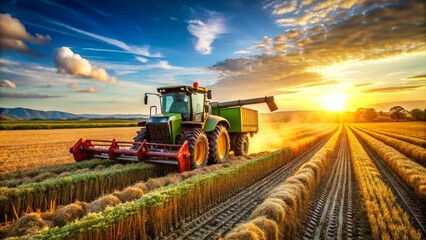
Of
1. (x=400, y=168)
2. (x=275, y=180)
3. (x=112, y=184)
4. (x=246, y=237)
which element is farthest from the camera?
(x=400, y=168)

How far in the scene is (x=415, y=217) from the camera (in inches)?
258

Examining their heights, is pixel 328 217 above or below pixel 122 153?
below

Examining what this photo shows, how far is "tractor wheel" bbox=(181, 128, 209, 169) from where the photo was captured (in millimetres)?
9266

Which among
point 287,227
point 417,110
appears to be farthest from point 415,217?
point 417,110

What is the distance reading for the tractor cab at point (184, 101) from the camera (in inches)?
416

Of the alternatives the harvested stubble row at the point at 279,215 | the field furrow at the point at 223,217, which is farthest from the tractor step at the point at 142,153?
the harvested stubble row at the point at 279,215

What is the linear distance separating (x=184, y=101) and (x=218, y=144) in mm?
2617

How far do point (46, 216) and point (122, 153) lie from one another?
414 centimetres

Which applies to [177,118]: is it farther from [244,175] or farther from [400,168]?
[400,168]

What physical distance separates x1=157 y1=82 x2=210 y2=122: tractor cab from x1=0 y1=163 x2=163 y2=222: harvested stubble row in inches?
110

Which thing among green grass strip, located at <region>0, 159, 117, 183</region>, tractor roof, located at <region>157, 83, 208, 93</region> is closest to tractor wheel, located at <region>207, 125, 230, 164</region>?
tractor roof, located at <region>157, 83, 208, 93</region>

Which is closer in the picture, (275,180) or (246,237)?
(246,237)

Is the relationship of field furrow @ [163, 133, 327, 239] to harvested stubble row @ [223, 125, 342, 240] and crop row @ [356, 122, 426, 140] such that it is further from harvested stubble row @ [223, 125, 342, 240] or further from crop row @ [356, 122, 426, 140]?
crop row @ [356, 122, 426, 140]

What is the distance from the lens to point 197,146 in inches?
397
